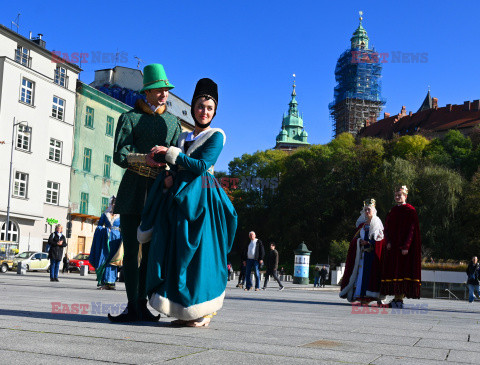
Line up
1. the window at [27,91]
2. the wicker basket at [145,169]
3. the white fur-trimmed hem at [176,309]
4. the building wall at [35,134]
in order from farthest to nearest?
the window at [27,91]
the building wall at [35,134]
the wicker basket at [145,169]
the white fur-trimmed hem at [176,309]

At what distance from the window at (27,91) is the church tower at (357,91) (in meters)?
97.8

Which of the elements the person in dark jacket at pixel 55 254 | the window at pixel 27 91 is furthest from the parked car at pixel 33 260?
Answer: the person in dark jacket at pixel 55 254

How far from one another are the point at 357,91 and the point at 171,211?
138 m

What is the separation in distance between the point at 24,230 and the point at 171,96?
93.5ft

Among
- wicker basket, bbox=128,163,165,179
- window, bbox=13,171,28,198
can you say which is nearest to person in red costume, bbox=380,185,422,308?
wicker basket, bbox=128,163,165,179

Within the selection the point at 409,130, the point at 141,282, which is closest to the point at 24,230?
the point at 141,282

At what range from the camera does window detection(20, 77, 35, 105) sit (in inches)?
1718

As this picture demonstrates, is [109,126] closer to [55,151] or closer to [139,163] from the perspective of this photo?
[55,151]

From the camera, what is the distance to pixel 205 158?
228 inches

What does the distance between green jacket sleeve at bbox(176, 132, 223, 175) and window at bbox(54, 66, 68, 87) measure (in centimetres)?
4436

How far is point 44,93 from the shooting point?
4556 centimetres

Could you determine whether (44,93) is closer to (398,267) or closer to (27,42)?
(27,42)

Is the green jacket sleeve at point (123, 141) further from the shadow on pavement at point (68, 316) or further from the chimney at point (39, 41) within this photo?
the chimney at point (39, 41)

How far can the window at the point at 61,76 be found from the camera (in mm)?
47781
